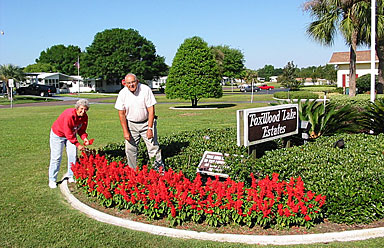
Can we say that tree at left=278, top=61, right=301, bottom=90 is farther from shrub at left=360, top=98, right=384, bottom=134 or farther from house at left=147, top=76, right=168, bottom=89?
shrub at left=360, top=98, right=384, bottom=134

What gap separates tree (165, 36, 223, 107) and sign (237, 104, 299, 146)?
16.8 meters

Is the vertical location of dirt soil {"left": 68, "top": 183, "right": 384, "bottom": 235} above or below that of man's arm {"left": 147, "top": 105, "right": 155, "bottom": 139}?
below

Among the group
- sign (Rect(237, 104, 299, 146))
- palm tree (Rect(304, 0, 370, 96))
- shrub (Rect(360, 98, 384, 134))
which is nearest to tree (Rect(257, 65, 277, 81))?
palm tree (Rect(304, 0, 370, 96))

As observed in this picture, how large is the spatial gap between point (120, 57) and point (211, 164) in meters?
59.2

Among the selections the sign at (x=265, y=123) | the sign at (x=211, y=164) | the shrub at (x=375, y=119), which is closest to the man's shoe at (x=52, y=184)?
the sign at (x=211, y=164)

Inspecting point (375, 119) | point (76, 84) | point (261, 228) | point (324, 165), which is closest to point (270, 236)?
point (261, 228)

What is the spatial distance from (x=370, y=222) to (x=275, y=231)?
1.20 m

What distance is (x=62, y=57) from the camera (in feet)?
319

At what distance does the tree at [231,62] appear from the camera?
70.2 meters

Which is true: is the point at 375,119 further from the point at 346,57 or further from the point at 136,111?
the point at 346,57

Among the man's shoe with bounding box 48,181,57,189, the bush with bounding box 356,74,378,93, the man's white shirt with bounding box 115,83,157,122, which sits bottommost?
the man's shoe with bounding box 48,181,57,189

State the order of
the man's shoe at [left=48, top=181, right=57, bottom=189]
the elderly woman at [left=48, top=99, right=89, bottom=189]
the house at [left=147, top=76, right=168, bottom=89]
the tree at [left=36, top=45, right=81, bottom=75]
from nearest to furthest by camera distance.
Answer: the elderly woman at [left=48, top=99, right=89, bottom=189], the man's shoe at [left=48, top=181, right=57, bottom=189], the house at [left=147, top=76, right=168, bottom=89], the tree at [left=36, top=45, right=81, bottom=75]

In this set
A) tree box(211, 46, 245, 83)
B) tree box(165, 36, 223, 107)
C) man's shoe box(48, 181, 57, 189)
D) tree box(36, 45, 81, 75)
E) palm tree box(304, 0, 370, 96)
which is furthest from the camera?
tree box(36, 45, 81, 75)

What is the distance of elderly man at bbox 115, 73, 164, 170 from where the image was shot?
5824 mm
